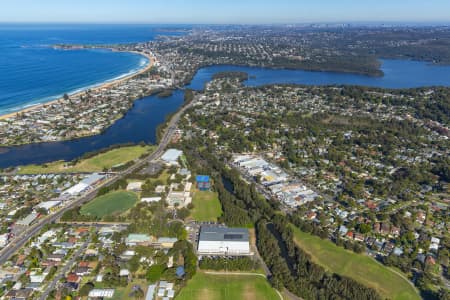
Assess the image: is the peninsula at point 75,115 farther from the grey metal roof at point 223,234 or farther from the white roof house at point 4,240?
the grey metal roof at point 223,234

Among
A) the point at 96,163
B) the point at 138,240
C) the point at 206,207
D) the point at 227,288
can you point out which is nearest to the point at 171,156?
the point at 96,163

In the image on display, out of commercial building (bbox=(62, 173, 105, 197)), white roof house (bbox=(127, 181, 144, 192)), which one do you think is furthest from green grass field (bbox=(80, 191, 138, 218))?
commercial building (bbox=(62, 173, 105, 197))

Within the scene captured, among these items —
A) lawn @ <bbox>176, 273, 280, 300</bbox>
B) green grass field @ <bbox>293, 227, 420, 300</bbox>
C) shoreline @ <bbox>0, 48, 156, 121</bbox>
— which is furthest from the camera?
shoreline @ <bbox>0, 48, 156, 121</bbox>

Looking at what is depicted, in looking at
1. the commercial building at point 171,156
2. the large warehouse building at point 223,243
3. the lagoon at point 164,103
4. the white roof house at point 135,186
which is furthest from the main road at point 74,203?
the large warehouse building at point 223,243

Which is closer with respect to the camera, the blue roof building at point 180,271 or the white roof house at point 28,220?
the blue roof building at point 180,271

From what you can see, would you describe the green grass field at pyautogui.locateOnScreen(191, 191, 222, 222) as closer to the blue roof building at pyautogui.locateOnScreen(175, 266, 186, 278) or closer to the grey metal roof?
the grey metal roof

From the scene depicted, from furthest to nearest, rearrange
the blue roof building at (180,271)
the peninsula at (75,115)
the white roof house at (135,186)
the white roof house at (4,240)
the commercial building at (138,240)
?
the peninsula at (75,115) < the white roof house at (135,186) < the commercial building at (138,240) < the white roof house at (4,240) < the blue roof building at (180,271)
